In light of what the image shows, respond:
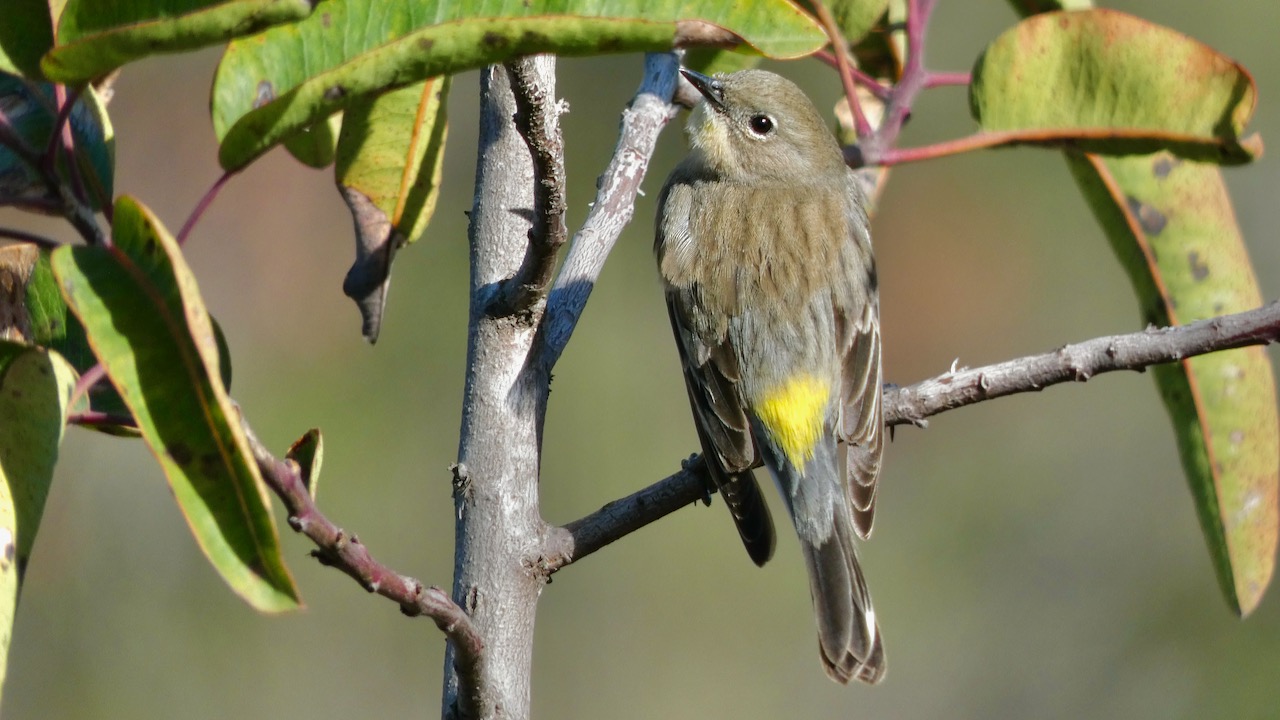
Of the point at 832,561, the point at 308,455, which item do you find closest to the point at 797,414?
the point at 832,561

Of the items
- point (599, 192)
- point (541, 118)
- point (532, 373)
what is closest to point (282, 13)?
point (541, 118)

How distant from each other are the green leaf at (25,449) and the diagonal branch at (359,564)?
23 cm

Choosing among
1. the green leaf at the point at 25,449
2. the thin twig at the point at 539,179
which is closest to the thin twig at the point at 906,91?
the thin twig at the point at 539,179

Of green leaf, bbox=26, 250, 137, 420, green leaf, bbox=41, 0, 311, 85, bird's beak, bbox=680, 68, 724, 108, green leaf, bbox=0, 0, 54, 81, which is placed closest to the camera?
green leaf, bbox=41, 0, 311, 85

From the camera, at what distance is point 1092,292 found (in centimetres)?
665

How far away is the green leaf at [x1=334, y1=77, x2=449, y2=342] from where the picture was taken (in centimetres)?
216

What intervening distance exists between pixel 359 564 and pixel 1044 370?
4.09ft

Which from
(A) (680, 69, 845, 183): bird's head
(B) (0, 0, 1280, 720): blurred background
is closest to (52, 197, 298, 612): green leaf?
(A) (680, 69, 845, 183): bird's head

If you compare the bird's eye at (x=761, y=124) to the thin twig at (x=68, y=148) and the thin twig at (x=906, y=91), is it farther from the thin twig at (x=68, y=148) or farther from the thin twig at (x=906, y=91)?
the thin twig at (x=68, y=148)

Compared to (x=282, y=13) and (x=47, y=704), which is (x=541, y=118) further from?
(x=47, y=704)

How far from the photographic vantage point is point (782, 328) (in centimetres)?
315

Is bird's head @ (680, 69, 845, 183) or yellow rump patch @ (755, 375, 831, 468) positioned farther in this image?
bird's head @ (680, 69, 845, 183)

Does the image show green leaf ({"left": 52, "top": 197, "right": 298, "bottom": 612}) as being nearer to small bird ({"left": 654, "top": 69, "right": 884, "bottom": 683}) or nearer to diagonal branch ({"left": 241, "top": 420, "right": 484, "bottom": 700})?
diagonal branch ({"left": 241, "top": 420, "right": 484, "bottom": 700})

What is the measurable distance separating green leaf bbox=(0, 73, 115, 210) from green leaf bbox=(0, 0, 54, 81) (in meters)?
0.04
